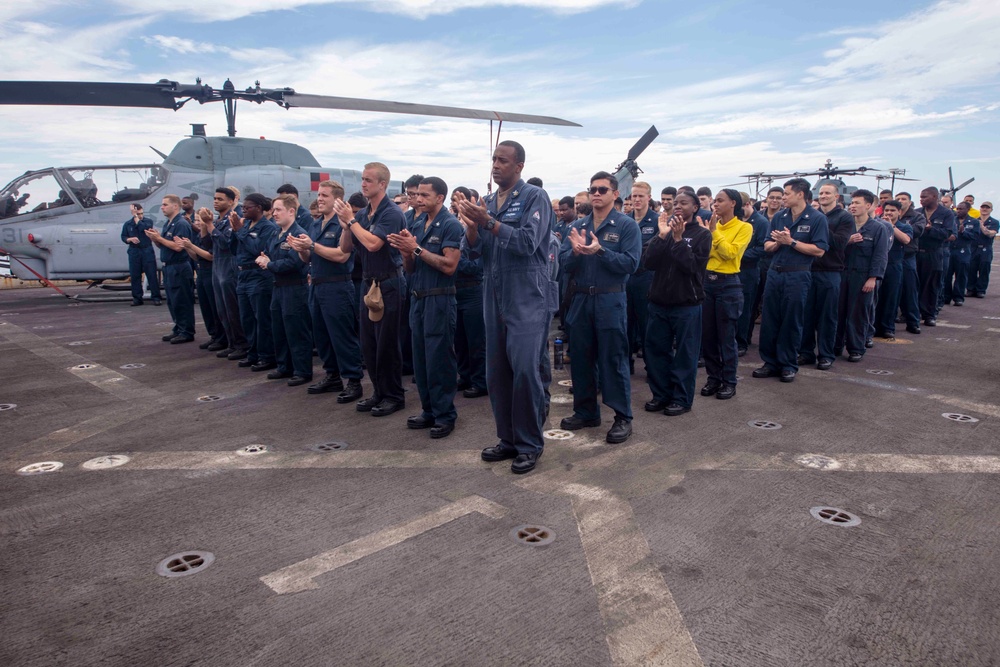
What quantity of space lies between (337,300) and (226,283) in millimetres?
2481

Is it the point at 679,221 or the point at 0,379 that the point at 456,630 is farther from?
the point at 0,379

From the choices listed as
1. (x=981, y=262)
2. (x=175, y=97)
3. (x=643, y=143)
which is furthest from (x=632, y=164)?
(x=175, y=97)

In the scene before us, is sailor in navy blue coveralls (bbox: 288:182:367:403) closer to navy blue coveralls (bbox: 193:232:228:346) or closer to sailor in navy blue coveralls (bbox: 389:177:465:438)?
sailor in navy blue coveralls (bbox: 389:177:465:438)

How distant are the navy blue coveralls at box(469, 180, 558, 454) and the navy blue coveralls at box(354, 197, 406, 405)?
1230 millimetres

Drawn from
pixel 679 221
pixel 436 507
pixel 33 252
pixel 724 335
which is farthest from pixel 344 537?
pixel 33 252

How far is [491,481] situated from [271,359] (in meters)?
4.32

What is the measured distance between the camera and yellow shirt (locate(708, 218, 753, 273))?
5.55 m

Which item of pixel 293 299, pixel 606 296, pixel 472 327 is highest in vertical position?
pixel 606 296

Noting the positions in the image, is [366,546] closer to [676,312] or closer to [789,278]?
[676,312]

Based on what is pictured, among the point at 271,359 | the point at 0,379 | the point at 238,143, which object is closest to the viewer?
the point at 0,379

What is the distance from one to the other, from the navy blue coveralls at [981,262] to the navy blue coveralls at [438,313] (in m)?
12.6

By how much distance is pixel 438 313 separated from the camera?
479 cm

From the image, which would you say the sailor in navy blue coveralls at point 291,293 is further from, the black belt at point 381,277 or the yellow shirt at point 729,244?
the yellow shirt at point 729,244

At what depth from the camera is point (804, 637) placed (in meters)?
2.35
